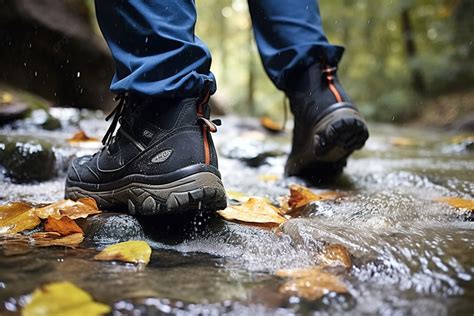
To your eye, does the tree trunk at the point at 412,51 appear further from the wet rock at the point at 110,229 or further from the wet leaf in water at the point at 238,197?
the wet rock at the point at 110,229

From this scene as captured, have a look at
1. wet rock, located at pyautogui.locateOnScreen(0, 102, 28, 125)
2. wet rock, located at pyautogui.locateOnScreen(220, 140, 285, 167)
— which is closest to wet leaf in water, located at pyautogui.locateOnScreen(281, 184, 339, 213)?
wet rock, located at pyautogui.locateOnScreen(220, 140, 285, 167)

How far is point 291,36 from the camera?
1851 mm

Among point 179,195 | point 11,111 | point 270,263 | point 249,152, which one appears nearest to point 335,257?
point 270,263

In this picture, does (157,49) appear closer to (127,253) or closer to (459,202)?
(127,253)

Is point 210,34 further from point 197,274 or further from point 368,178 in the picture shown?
point 197,274

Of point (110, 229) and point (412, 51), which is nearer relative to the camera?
point (110, 229)

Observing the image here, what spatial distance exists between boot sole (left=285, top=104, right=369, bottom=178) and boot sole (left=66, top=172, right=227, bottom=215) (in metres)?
0.70

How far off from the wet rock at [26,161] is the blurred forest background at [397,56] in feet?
9.96

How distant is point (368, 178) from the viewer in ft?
7.12

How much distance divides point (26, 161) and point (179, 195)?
1.19 m

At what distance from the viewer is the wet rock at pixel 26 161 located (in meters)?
2.00

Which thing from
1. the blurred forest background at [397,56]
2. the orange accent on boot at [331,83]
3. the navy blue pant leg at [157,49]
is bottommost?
the blurred forest background at [397,56]

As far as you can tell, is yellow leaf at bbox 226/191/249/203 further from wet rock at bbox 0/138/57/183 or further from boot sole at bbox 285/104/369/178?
wet rock at bbox 0/138/57/183

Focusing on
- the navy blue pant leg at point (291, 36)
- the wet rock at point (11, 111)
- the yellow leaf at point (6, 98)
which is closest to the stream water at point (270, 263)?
the navy blue pant leg at point (291, 36)
